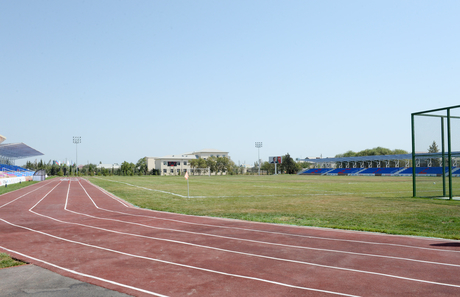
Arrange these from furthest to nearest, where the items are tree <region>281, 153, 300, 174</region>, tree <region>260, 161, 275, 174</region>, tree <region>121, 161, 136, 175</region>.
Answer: tree <region>260, 161, 275, 174</region> < tree <region>281, 153, 300, 174</region> < tree <region>121, 161, 136, 175</region>


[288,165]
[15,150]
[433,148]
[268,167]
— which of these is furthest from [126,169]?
[433,148]

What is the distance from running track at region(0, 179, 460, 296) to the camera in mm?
6184

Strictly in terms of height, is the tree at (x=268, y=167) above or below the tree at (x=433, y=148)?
below

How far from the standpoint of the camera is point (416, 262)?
7.71 m

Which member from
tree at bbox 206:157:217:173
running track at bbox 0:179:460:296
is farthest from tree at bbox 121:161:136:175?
running track at bbox 0:179:460:296

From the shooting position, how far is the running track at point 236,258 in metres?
6.18

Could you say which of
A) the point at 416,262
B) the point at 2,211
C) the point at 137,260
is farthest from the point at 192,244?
the point at 2,211

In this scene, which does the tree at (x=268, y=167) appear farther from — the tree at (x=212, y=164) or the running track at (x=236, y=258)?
the running track at (x=236, y=258)

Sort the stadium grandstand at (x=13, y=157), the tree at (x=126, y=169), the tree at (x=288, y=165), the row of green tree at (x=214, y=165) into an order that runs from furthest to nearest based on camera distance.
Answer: the tree at (x=288, y=165) → the row of green tree at (x=214, y=165) → the tree at (x=126, y=169) → the stadium grandstand at (x=13, y=157)

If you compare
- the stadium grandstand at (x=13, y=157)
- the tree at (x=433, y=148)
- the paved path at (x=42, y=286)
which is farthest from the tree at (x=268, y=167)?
the paved path at (x=42, y=286)

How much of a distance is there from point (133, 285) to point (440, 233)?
9.91 metres

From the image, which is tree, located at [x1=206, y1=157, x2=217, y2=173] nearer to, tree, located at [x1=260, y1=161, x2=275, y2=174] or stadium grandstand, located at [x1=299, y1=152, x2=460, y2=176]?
tree, located at [x1=260, y1=161, x2=275, y2=174]

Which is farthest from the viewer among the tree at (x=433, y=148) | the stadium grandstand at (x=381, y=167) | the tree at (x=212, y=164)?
the tree at (x=212, y=164)

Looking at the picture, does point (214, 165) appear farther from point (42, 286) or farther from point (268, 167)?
point (42, 286)
